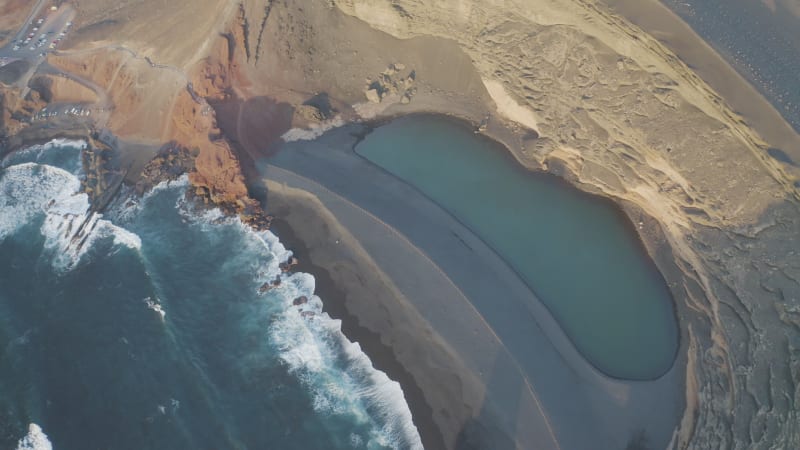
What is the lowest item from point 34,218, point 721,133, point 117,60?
point 34,218

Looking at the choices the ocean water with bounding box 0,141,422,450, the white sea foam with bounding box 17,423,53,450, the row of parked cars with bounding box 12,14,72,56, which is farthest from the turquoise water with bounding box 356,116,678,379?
the row of parked cars with bounding box 12,14,72,56

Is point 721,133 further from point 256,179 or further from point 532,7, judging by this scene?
point 256,179

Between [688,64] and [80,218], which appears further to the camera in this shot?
[80,218]

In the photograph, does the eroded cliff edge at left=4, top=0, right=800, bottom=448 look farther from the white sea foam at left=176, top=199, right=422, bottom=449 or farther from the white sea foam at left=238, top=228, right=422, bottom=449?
the white sea foam at left=238, top=228, right=422, bottom=449

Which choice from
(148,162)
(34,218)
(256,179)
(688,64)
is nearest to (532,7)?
(688,64)

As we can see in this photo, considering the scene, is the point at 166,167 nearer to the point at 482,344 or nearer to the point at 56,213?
the point at 56,213
